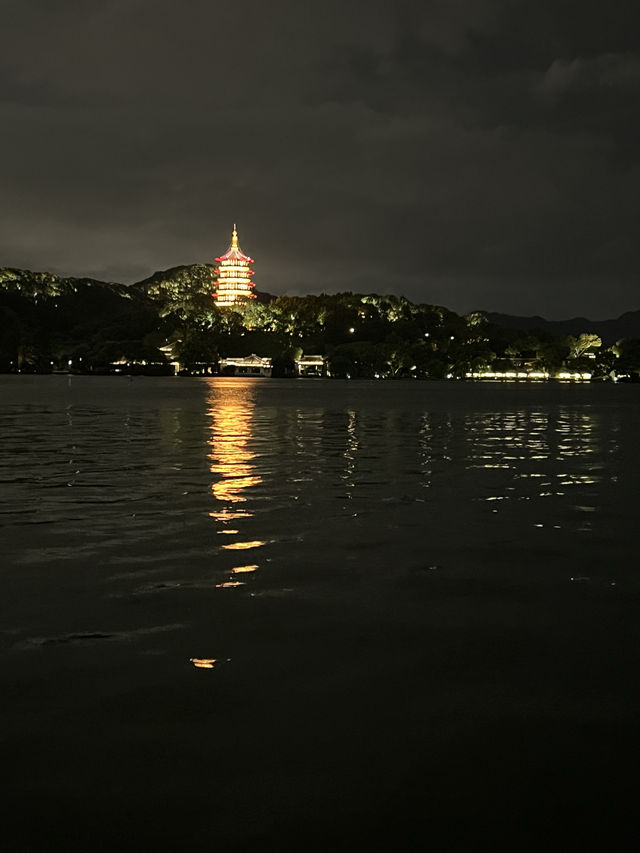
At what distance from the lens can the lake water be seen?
535 cm

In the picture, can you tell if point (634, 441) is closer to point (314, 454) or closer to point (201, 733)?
point (314, 454)

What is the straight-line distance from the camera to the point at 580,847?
5.05 metres

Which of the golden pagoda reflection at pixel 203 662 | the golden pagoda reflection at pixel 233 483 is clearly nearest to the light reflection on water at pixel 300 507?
the golden pagoda reflection at pixel 233 483

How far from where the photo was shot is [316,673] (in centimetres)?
776

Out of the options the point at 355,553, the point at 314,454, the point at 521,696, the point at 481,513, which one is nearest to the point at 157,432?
the point at 314,454

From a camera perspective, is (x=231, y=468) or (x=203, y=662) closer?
(x=203, y=662)

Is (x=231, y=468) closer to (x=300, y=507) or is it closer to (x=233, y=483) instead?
(x=233, y=483)

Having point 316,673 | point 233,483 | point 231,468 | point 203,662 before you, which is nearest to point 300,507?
point 233,483

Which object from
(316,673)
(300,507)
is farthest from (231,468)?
(316,673)

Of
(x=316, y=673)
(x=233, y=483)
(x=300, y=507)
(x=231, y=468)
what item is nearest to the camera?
(x=316, y=673)

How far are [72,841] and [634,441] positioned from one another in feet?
120

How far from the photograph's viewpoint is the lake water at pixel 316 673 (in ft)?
17.5

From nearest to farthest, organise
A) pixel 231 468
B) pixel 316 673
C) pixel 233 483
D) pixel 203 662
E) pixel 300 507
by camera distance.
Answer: pixel 316 673 → pixel 203 662 → pixel 300 507 → pixel 233 483 → pixel 231 468

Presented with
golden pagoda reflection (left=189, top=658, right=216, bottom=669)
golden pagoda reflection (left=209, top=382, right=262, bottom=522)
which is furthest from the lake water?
golden pagoda reflection (left=209, top=382, right=262, bottom=522)
